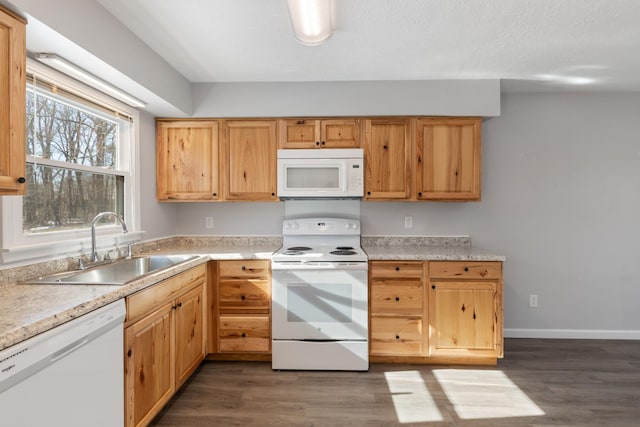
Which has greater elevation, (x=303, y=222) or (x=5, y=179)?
(x=5, y=179)

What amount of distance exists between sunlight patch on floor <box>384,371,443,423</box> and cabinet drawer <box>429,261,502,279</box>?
2.55 ft

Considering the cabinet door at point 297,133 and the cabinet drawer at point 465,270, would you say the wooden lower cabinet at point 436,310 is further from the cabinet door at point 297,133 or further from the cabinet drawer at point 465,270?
the cabinet door at point 297,133

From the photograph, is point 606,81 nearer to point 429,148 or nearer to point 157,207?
point 429,148

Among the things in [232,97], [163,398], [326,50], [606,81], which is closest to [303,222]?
[232,97]

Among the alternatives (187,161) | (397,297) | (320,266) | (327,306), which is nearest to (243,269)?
(320,266)

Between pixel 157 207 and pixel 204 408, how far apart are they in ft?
5.69

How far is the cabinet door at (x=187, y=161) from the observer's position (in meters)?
3.02

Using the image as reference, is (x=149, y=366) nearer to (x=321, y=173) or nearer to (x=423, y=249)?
(x=321, y=173)

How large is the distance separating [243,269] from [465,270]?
1744 millimetres

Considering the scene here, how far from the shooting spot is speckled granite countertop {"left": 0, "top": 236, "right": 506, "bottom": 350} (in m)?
1.19

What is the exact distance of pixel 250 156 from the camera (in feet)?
9.85

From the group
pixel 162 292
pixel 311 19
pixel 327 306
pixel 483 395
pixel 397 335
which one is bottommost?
pixel 483 395

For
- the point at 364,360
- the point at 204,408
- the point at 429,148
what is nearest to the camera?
the point at 204,408

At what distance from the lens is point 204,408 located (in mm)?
2156
